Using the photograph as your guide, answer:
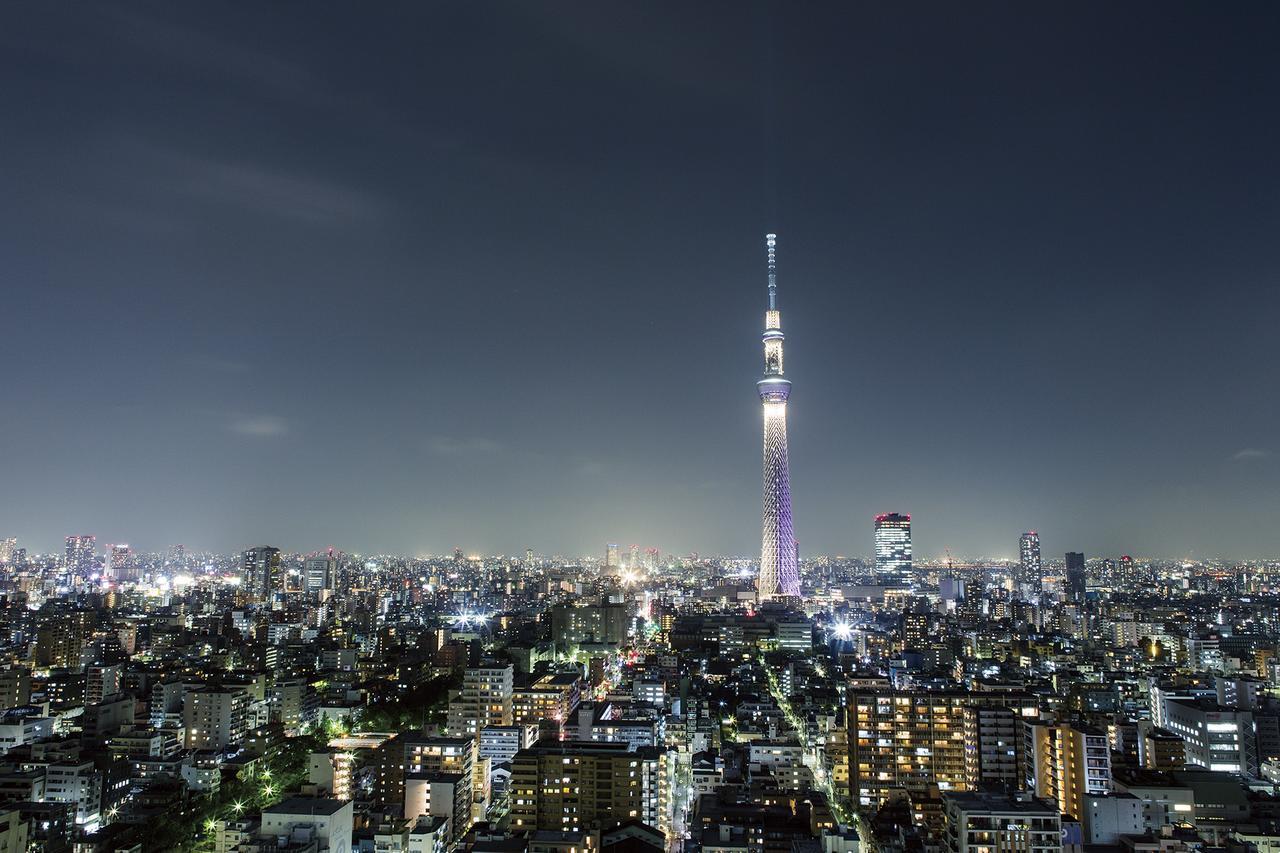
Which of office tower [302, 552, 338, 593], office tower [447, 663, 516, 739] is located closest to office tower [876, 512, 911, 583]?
office tower [302, 552, 338, 593]

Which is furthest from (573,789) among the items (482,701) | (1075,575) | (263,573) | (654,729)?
(1075,575)

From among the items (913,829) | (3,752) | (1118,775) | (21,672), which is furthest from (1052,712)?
(21,672)

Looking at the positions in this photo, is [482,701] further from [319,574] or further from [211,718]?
[319,574]

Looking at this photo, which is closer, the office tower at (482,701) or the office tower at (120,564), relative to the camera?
the office tower at (482,701)

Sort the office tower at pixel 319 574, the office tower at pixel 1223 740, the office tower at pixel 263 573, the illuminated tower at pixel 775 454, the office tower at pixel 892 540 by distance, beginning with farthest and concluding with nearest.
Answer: the office tower at pixel 892 540, the office tower at pixel 319 574, the office tower at pixel 263 573, the illuminated tower at pixel 775 454, the office tower at pixel 1223 740

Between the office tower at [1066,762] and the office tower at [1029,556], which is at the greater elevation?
the office tower at [1029,556]

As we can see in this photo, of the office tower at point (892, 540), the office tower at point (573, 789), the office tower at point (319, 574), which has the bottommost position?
the office tower at point (573, 789)

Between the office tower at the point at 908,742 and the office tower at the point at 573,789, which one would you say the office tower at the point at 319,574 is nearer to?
the office tower at the point at 573,789

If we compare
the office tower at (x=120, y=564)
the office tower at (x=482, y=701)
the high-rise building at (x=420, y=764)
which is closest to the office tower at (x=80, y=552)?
the office tower at (x=120, y=564)
